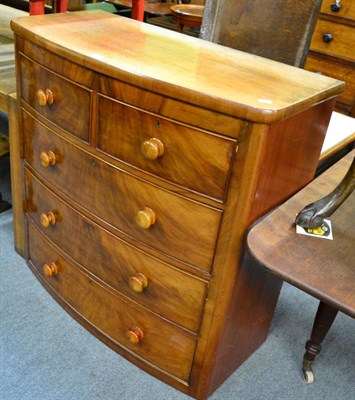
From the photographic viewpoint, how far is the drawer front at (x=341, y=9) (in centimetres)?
249

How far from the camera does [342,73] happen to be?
267cm

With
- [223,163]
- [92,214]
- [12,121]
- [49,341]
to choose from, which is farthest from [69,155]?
[49,341]

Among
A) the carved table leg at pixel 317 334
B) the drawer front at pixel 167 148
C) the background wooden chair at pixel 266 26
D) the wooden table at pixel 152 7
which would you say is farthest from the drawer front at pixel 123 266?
the wooden table at pixel 152 7

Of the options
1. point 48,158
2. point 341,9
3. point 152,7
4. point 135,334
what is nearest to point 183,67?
point 48,158

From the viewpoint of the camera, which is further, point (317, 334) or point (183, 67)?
point (317, 334)

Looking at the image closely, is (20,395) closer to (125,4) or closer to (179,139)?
(179,139)

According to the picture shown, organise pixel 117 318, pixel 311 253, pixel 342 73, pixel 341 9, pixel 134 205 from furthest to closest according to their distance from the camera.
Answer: pixel 342 73, pixel 341 9, pixel 117 318, pixel 134 205, pixel 311 253

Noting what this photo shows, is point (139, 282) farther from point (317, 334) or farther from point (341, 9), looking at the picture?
point (341, 9)

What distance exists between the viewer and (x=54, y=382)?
144 centimetres

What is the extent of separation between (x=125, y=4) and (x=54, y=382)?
2.97 metres

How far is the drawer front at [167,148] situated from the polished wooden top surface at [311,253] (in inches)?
5.8

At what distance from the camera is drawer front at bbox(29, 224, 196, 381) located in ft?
4.47

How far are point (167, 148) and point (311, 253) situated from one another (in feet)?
1.29

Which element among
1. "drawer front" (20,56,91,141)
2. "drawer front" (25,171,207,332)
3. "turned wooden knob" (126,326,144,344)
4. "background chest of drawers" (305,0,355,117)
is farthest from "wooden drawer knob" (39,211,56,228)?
"background chest of drawers" (305,0,355,117)
